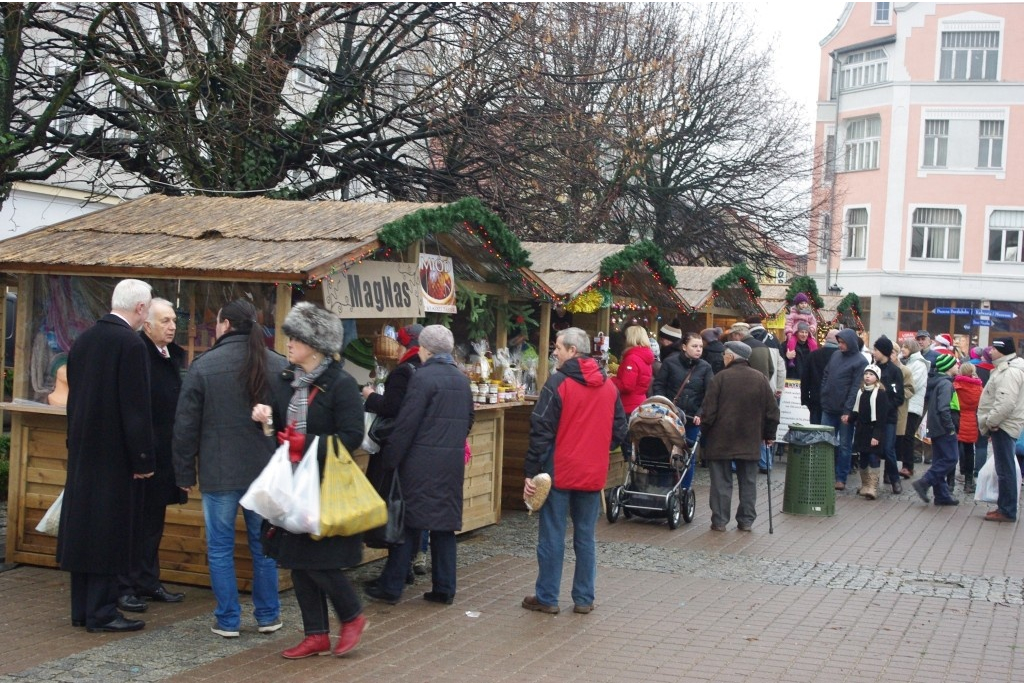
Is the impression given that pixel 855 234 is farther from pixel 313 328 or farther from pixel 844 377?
pixel 313 328

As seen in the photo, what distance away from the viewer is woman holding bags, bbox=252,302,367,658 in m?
6.37

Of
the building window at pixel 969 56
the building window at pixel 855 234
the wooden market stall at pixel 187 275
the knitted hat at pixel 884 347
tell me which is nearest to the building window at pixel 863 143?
the building window at pixel 855 234

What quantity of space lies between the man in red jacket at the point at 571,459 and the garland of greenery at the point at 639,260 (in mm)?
5631

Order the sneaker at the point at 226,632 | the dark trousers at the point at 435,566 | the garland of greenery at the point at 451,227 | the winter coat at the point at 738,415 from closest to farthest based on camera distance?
the sneaker at the point at 226,632 → the dark trousers at the point at 435,566 → the garland of greenery at the point at 451,227 → the winter coat at the point at 738,415

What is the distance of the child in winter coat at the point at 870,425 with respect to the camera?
1408 centimetres

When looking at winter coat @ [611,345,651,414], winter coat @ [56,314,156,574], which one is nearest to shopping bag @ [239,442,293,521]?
winter coat @ [56,314,156,574]

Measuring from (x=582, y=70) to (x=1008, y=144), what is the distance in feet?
105

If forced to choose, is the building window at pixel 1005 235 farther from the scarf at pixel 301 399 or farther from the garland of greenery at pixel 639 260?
the scarf at pixel 301 399

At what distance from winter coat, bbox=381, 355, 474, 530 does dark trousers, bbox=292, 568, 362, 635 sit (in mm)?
1321

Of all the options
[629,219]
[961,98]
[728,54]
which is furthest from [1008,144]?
[629,219]

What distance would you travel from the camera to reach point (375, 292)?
941 cm

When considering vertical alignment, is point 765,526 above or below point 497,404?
below

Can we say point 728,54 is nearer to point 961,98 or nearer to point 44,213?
point 44,213

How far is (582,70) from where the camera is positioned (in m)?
17.6
